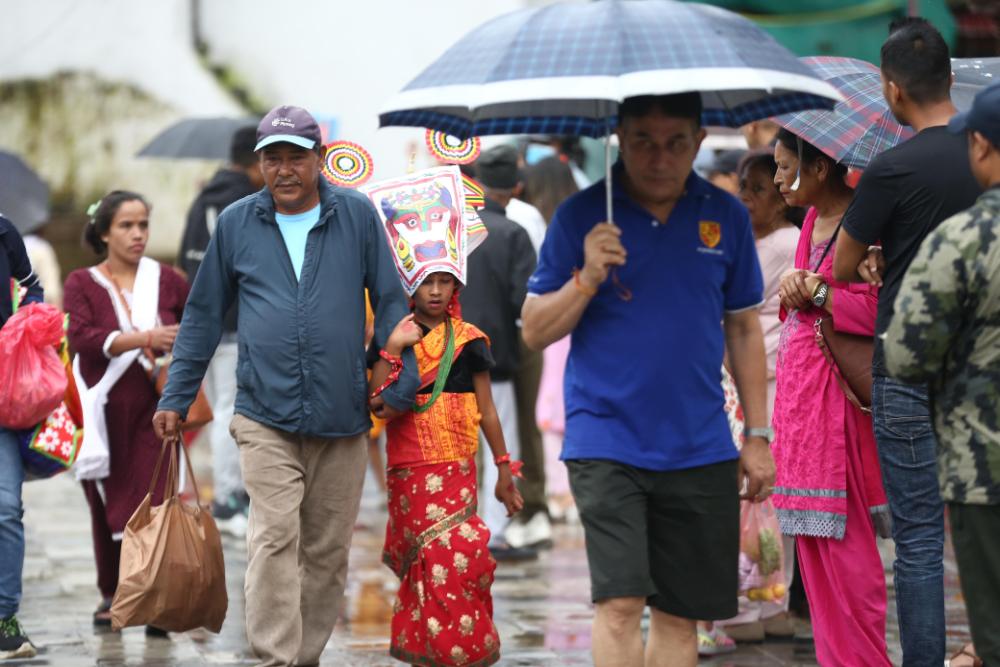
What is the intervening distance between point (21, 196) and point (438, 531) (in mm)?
4480

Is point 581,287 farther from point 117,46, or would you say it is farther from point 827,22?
point 117,46

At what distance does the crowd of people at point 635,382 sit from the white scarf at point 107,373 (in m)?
0.02

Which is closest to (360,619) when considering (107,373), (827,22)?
(107,373)

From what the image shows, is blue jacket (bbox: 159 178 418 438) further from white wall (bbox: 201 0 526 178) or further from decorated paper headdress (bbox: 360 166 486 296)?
white wall (bbox: 201 0 526 178)

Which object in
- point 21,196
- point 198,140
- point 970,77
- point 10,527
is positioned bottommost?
point 10,527

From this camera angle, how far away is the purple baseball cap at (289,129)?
627 cm

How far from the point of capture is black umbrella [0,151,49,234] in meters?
9.68

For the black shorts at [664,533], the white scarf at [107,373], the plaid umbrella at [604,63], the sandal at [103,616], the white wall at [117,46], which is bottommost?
the sandal at [103,616]

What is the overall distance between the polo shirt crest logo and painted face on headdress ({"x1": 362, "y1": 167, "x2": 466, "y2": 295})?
1720mm

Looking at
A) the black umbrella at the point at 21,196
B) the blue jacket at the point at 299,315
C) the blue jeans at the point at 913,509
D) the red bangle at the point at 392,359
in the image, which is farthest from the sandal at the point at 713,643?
the black umbrella at the point at 21,196

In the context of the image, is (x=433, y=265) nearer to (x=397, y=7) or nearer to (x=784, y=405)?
(x=784, y=405)

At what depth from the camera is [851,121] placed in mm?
6152

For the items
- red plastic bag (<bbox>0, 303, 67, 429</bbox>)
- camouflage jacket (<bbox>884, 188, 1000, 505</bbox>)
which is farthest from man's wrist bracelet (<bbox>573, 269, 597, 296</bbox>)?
red plastic bag (<bbox>0, 303, 67, 429</bbox>)

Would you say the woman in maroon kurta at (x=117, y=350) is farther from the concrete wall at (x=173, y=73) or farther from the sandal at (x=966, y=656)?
the concrete wall at (x=173, y=73)
